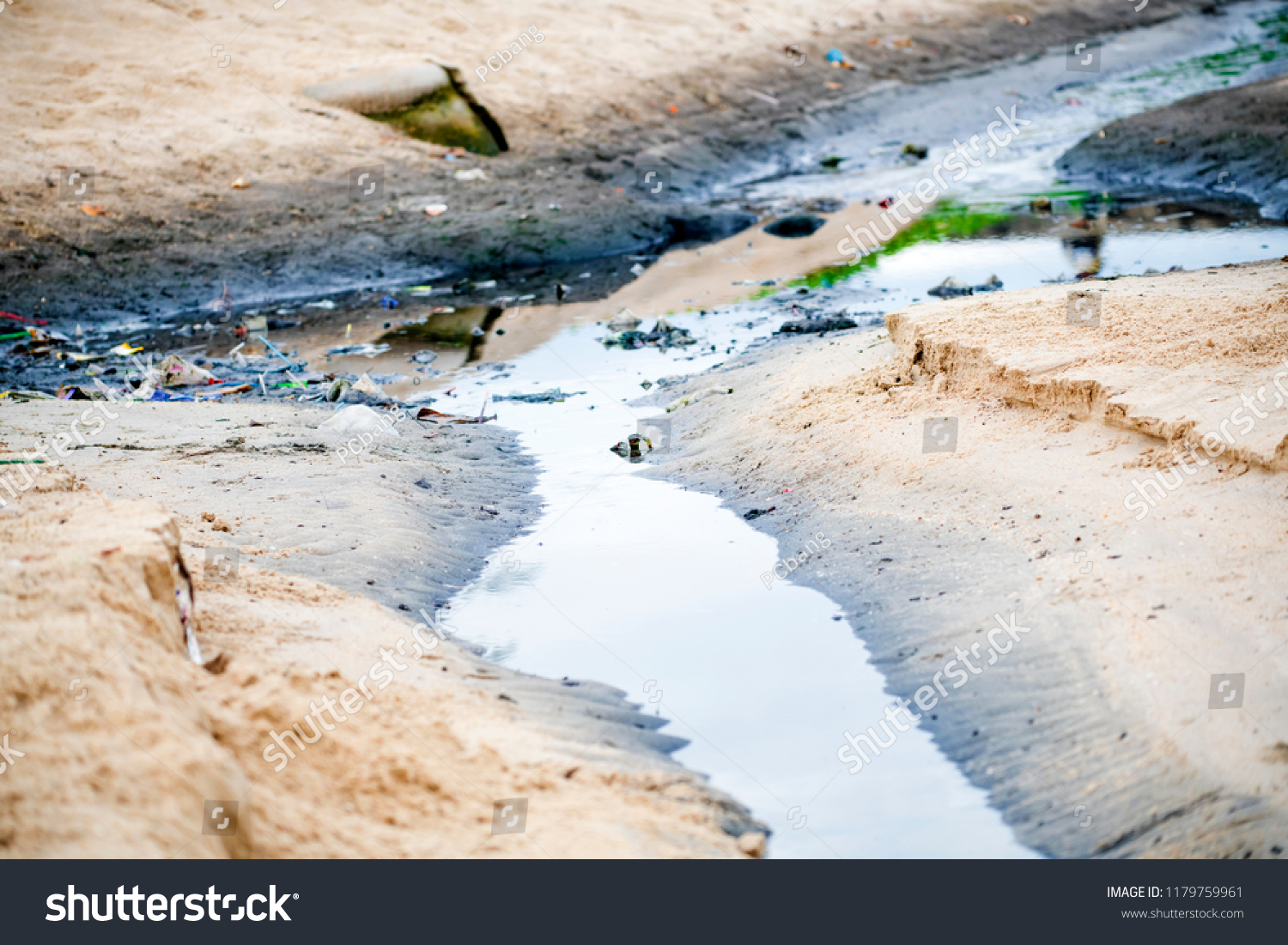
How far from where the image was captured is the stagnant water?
3.66m

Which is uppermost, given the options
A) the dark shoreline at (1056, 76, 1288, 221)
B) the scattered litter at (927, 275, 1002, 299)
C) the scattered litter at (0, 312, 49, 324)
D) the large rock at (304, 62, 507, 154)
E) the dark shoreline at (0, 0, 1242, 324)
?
the dark shoreline at (1056, 76, 1288, 221)

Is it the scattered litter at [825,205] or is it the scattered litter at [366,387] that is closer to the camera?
the scattered litter at [366,387]

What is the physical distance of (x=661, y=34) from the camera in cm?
1866

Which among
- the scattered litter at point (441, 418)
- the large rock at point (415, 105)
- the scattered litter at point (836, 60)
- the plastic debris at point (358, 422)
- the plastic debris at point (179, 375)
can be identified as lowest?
the plastic debris at point (179, 375)

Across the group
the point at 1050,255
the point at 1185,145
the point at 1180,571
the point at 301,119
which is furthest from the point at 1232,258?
the point at 301,119

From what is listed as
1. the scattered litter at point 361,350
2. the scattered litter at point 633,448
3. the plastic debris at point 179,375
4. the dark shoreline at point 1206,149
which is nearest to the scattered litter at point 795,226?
the dark shoreline at point 1206,149

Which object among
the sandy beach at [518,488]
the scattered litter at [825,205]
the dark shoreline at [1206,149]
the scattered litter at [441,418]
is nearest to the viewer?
the sandy beach at [518,488]

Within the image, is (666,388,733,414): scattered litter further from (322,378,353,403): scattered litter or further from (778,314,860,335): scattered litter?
(322,378,353,403): scattered litter

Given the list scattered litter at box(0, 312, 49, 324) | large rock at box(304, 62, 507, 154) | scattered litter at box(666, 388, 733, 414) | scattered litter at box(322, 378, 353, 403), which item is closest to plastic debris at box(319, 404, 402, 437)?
scattered litter at box(322, 378, 353, 403)

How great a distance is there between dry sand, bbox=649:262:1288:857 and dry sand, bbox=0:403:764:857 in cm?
117

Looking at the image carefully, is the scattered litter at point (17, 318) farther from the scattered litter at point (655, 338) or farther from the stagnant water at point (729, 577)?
the scattered litter at point (655, 338)

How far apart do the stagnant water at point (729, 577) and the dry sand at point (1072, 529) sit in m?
0.22

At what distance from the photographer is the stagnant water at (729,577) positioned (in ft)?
12.0
